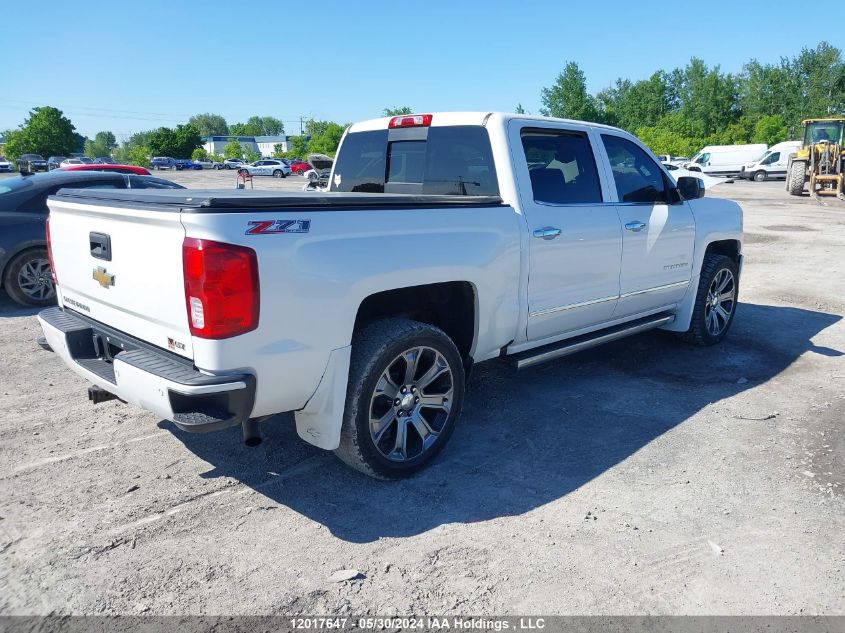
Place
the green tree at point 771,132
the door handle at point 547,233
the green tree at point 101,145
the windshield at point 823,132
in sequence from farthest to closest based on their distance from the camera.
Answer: the green tree at point 101,145, the green tree at point 771,132, the windshield at point 823,132, the door handle at point 547,233

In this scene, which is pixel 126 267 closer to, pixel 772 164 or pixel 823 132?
pixel 823 132

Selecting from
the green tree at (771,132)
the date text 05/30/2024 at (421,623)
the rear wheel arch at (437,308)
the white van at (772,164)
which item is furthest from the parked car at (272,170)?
the date text 05/30/2024 at (421,623)

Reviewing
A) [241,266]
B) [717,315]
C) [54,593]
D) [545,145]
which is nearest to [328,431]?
[241,266]

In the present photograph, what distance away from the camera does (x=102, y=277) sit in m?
3.37

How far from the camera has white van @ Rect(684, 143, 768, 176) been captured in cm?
4112

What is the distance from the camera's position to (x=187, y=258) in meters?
2.75

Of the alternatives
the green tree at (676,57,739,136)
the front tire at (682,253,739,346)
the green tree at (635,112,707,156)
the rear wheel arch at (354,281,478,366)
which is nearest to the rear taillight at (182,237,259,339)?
the rear wheel arch at (354,281,478,366)

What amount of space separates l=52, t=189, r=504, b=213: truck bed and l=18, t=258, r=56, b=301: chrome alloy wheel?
4281 mm

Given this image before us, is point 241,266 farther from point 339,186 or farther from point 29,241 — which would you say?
point 29,241

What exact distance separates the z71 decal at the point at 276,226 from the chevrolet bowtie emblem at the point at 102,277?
1018 mm

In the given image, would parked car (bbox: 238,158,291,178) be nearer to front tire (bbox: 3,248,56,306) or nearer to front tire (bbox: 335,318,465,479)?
front tire (bbox: 3,248,56,306)

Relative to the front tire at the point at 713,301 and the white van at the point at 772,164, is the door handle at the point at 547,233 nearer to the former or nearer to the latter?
the front tire at the point at 713,301

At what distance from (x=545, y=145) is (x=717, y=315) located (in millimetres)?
2890

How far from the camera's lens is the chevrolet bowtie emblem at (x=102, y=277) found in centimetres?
331
